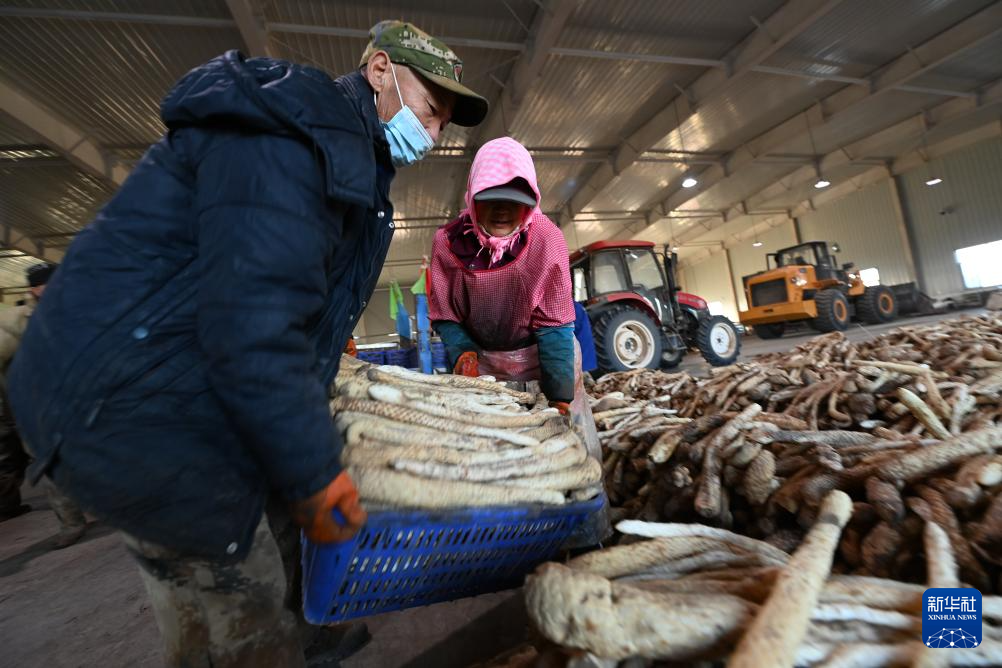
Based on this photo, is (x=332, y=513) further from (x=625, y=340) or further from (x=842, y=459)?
(x=625, y=340)

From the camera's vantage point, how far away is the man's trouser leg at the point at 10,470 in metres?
3.94

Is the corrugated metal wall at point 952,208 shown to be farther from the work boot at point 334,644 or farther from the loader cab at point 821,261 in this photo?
the work boot at point 334,644

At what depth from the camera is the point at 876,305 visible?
12852 mm

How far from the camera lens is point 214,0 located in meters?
6.46

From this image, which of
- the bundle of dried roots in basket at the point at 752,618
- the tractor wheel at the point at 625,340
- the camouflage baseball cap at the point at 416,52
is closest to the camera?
the bundle of dried roots in basket at the point at 752,618

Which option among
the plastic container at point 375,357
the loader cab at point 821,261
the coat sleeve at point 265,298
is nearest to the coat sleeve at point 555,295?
the coat sleeve at point 265,298

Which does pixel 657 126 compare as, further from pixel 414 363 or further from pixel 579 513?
pixel 579 513

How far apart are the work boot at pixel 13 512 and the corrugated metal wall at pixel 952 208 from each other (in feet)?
80.7

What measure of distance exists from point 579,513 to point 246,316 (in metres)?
1.00

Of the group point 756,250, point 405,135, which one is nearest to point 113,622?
point 405,135

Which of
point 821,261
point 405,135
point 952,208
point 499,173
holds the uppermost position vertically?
point 952,208

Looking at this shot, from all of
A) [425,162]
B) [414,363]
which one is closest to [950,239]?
[425,162]

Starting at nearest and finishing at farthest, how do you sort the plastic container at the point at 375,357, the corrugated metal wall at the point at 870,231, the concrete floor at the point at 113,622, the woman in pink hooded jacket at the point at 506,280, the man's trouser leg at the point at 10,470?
the concrete floor at the point at 113,622 < the woman in pink hooded jacket at the point at 506,280 < the man's trouser leg at the point at 10,470 < the plastic container at the point at 375,357 < the corrugated metal wall at the point at 870,231

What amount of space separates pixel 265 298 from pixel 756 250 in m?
27.5
